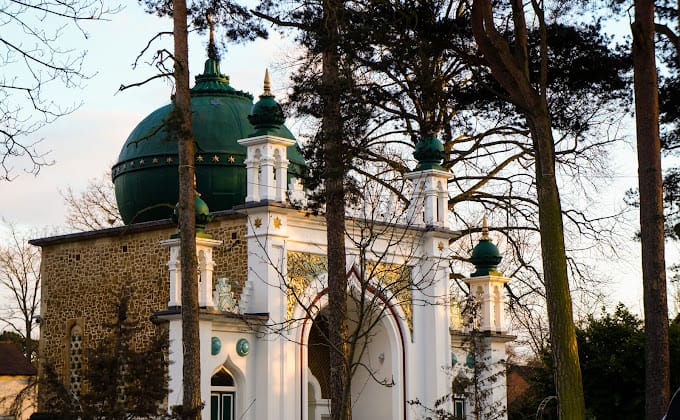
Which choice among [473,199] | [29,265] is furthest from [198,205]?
[29,265]

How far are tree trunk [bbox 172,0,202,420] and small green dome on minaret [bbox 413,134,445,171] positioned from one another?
7789 mm

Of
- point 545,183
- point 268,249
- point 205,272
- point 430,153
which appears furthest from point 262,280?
point 545,183

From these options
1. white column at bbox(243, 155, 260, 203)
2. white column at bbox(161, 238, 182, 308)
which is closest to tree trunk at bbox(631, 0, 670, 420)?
white column at bbox(243, 155, 260, 203)

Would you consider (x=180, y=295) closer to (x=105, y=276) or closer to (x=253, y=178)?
(x=253, y=178)

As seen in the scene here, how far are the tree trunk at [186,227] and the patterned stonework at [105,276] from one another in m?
5.21

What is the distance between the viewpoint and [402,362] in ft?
75.7

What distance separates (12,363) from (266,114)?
1409 cm

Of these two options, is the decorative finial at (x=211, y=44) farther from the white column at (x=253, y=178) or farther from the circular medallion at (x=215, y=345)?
the circular medallion at (x=215, y=345)

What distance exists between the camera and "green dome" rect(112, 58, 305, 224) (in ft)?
75.4

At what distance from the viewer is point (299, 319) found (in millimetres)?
18516

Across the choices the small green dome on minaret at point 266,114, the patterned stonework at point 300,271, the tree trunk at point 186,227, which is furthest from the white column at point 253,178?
the tree trunk at point 186,227

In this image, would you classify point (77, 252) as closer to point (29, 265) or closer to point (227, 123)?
point (227, 123)

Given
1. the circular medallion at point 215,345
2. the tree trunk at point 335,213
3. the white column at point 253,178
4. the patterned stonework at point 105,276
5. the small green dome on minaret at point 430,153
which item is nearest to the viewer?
the tree trunk at point 335,213

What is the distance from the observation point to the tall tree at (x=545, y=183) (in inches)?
616
